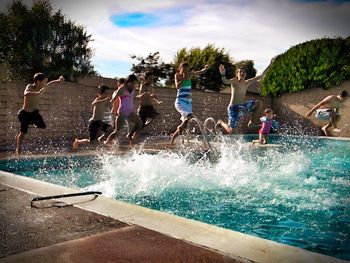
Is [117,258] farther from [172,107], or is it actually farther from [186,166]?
[172,107]


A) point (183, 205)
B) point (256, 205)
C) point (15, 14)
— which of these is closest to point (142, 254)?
point (183, 205)

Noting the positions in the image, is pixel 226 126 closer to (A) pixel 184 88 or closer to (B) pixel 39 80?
(A) pixel 184 88

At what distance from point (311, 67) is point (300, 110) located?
96.2 inches

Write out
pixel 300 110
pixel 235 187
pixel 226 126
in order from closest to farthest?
pixel 235 187 → pixel 226 126 → pixel 300 110

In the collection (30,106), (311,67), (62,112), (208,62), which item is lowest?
(62,112)

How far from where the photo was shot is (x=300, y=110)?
64.6ft

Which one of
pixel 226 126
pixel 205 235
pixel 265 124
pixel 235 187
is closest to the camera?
pixel 205 235

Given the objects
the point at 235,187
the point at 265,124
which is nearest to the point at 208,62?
the point at 265,124

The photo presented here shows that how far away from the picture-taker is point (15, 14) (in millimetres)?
15500

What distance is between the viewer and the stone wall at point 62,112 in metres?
10.3

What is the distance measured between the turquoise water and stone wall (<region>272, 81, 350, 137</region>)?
11.0 metres

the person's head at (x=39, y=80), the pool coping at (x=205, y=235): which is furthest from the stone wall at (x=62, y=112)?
the pool coping at (x=205, y=235)

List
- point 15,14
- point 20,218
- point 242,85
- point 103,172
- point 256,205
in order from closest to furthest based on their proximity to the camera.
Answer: point 20,218, point 256,205, point 103,172, point 242,85, point 15,14

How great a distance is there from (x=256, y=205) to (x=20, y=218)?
255 cm
